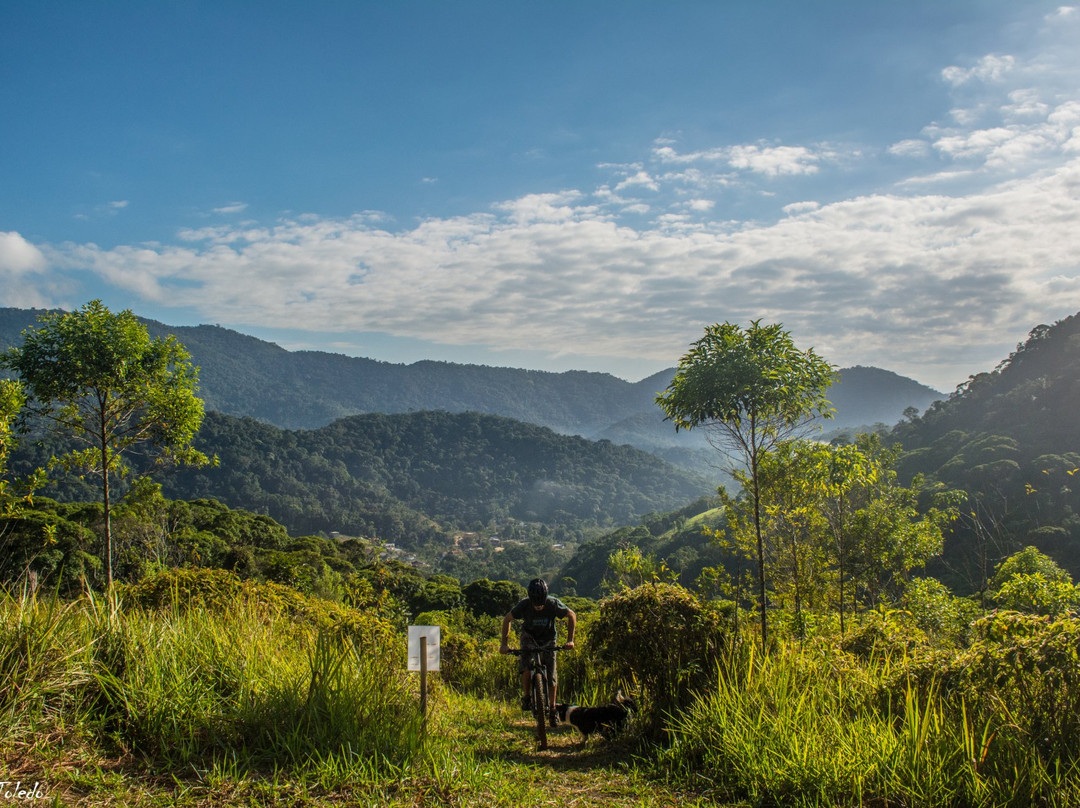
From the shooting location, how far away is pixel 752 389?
6.85m

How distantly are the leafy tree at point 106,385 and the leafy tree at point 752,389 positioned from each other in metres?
7.14

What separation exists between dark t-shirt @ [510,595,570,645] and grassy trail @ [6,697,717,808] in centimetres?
118

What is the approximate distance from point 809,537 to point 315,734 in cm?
1044

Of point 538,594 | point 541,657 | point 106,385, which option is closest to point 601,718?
point 541,657

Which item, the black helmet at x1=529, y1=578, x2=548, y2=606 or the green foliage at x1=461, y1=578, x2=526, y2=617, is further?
the green foliage at x1=461, y1=578, x2=526, y2=617

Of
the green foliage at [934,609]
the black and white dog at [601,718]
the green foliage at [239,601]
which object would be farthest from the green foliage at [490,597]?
the black and white dog at [601,718]

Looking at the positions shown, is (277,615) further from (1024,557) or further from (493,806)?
(1024,557)

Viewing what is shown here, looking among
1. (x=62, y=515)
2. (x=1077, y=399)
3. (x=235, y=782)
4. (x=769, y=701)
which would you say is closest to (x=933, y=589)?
(x=769, y=701)

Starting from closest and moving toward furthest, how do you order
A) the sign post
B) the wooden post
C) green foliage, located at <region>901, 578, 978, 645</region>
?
the wooden post → the sign post → green foliage, located at <region>901, 578, 978, 645</region>

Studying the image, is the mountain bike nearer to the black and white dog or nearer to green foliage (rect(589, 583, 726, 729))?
the black and white dog

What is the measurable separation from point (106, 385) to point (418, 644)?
726 centimetres

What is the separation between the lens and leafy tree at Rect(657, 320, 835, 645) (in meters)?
6.85

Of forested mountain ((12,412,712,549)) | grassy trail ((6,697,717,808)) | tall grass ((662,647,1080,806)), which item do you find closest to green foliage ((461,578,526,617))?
tall grass ((662,647,1080,806))

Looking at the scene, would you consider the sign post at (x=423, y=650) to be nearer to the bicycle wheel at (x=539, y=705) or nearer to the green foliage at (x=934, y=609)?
the bicycle wheel at (x=539, y=705)
